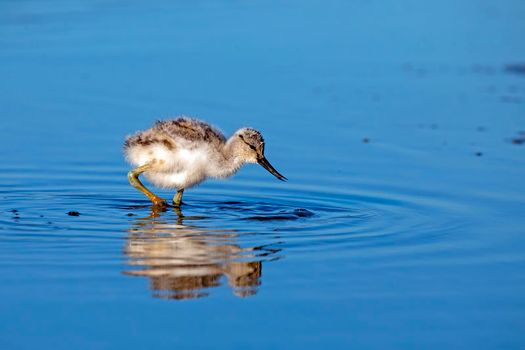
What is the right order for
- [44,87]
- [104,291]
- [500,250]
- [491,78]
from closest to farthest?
[104,291], [500,250], [44,87], [491,78]

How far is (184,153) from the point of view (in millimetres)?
8922

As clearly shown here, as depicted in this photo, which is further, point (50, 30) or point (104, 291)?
point (50, 30)

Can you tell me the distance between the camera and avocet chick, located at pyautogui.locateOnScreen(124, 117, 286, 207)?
352 inches

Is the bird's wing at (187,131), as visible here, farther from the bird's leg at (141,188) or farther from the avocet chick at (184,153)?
the bird's leg at (141,188)

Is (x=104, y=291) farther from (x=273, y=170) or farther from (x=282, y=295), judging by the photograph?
(x=273, y=170)

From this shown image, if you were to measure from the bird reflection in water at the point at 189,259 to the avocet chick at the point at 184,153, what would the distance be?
2.17 ft

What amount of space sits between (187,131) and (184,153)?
185mm

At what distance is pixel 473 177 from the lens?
390 inches

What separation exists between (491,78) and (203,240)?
6.89 metres

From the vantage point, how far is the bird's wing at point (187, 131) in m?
8.91

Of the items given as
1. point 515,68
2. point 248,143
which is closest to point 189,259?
point 248,143

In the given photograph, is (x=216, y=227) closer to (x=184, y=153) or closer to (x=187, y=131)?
(x=184, y=153)

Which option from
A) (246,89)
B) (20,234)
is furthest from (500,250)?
(246,89)

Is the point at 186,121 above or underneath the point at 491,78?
underneath
